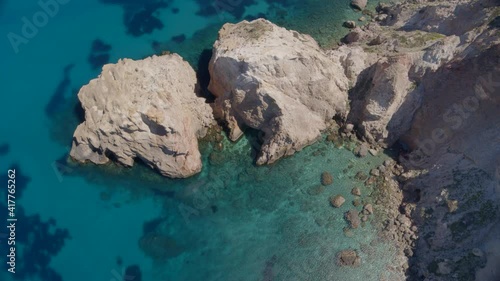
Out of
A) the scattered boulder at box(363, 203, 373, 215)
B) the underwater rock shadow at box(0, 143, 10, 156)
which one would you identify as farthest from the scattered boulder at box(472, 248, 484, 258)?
the underwater rock shadow at box(0, 143, 10, 156)

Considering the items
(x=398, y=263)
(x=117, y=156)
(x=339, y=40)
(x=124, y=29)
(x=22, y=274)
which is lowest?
(x=22, y=274)

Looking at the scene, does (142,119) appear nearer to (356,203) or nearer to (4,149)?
(4,149)

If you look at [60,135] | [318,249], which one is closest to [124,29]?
[60,135]

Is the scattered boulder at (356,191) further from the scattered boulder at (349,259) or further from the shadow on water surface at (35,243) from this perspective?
the shadow on water surface at (35,243)

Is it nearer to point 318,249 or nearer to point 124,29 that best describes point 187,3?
point 124,29

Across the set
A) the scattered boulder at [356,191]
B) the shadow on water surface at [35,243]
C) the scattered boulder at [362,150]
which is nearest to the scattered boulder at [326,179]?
the scattered boulder at [356,191]
